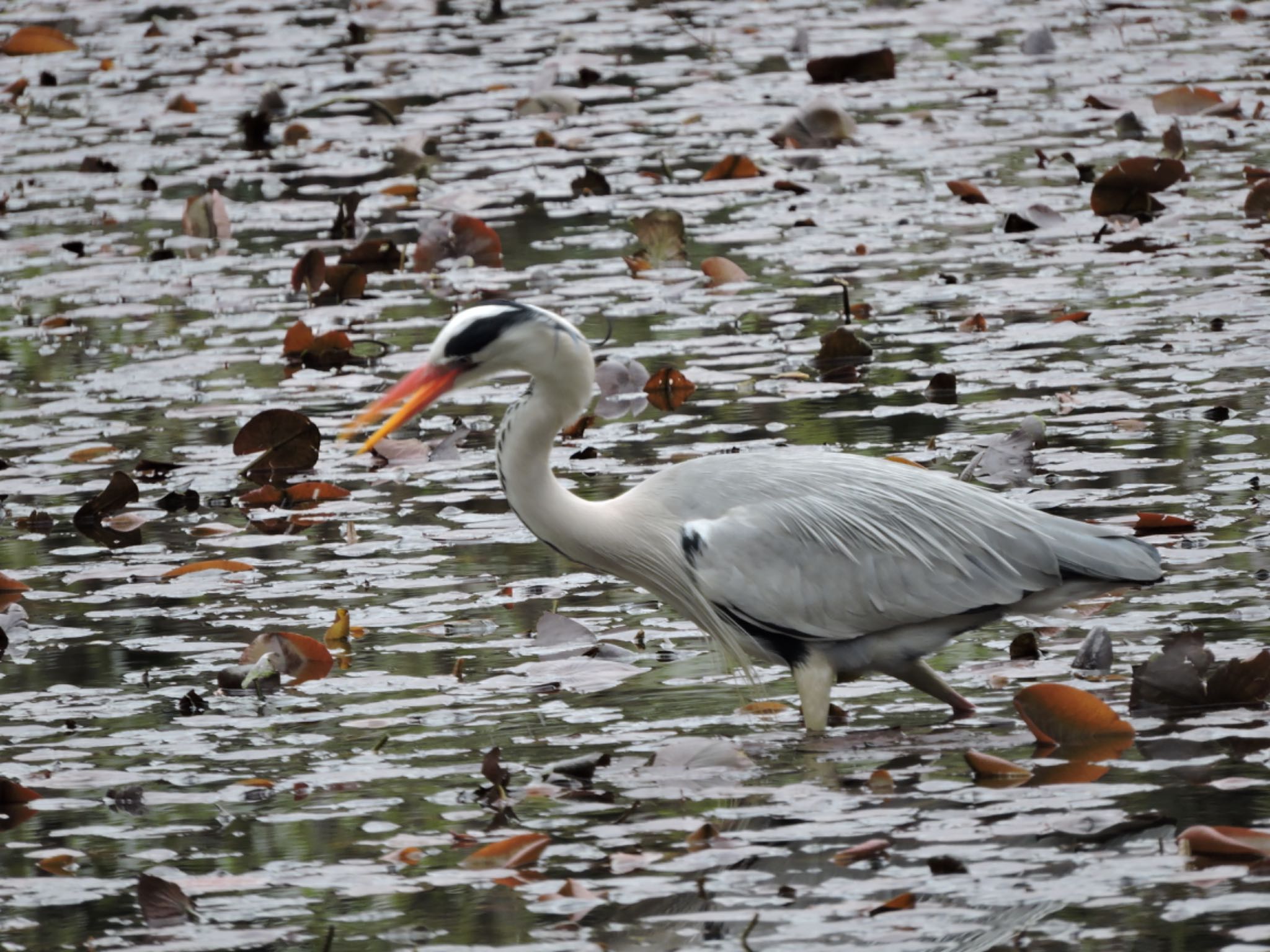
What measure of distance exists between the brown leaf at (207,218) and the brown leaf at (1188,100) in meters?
5.09

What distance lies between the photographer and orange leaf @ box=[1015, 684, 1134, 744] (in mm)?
4770

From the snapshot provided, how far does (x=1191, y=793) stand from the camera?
4.45m

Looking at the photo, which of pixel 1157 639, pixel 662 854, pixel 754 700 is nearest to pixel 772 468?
pixel 754 700

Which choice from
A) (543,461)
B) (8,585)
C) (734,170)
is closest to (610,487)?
(543,461)

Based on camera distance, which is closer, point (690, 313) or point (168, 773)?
point (168, 773)

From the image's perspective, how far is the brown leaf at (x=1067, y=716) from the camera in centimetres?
477

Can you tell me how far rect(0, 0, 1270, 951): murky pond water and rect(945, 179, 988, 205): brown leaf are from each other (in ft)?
0.34

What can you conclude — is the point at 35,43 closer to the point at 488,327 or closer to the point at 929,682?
the point at 488,327

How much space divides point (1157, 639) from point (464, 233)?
541 cm

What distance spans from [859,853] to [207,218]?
25.5ft

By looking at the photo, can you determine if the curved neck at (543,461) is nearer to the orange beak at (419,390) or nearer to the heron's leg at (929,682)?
the orange beak at (419,390)

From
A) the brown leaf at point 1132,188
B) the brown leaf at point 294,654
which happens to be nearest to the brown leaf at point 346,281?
the brown leaf at point 1132,188

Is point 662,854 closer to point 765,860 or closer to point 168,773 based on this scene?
point 765,860

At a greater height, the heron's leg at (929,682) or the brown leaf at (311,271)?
the brown leaf at (311,271)
